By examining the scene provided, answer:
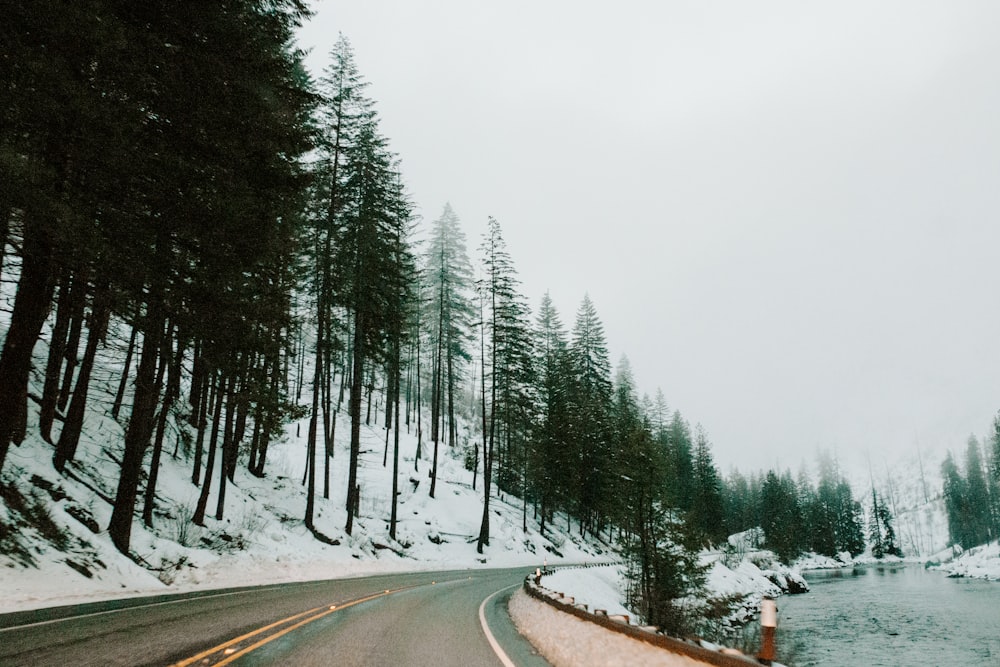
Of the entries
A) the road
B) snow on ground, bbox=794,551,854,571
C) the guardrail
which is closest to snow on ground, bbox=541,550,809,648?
the guardrail

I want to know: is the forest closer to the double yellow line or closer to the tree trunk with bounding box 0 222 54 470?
the tree trunk with bounding box 0 222 54 470

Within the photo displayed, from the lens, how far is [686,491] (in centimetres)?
7406

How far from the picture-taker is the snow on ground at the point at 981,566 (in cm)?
6016

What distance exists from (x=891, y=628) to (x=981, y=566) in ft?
177

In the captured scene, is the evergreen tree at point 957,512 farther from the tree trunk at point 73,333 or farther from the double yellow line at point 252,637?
the tree trunk at point 73,333

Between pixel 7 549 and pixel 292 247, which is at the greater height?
pixel 292 247

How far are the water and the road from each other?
15220 millimetres

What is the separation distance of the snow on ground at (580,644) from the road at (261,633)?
11.5 inches

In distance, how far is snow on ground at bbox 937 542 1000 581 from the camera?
6016 centimetres

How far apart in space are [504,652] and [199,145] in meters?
11.9

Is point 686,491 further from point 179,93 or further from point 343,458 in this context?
point 179,93

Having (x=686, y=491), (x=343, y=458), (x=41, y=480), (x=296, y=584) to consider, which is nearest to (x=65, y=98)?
(x=41, y=480)

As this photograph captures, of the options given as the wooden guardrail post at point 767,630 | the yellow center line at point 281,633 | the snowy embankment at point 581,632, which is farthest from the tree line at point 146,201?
the wooden guardrail post at point 767,630

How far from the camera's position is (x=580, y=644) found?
679cm
